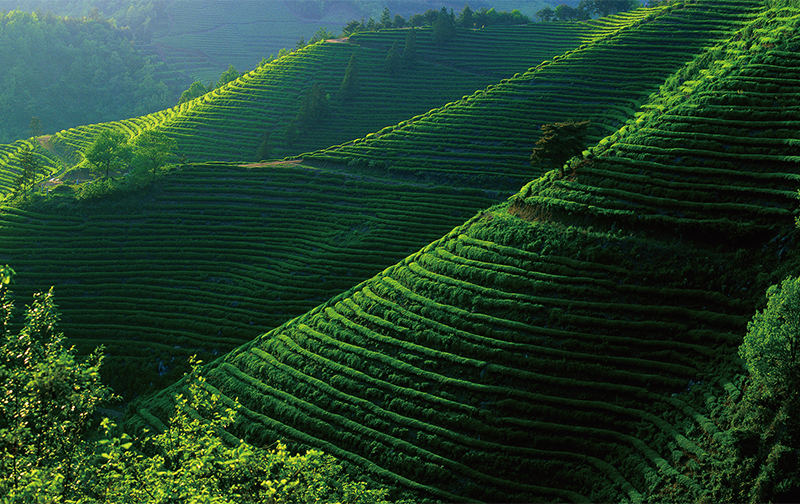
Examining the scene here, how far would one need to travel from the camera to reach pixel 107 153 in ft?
230

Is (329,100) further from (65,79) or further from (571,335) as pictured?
(65,79)

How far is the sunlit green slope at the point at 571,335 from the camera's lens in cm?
2636

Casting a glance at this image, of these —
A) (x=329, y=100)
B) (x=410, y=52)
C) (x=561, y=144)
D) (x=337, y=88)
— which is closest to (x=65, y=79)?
(x=337, y=88)

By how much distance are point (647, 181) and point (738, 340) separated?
1369 cm

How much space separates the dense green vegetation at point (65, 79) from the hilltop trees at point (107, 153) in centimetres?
10390

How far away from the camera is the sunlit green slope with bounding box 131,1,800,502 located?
86.5 ft

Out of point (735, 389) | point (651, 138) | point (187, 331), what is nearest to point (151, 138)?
point (187, 331)

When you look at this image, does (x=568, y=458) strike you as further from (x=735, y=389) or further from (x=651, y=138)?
(x=651, y=138)

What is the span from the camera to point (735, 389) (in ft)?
82.0

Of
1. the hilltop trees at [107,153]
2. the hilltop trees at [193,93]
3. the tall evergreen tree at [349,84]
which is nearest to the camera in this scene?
the hilltop trees at [107,153]

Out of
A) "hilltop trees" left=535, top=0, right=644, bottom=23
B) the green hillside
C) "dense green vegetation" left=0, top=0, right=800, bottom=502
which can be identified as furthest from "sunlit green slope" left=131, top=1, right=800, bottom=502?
"hilltop trees" left=535, top=0, right=644, bottom=23

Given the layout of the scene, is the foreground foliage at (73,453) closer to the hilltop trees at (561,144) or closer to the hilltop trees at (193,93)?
the hilltop trees at (561,144)

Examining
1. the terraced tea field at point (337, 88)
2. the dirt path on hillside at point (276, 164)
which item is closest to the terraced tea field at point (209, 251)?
the dirt path on hillside at point (276, 164)

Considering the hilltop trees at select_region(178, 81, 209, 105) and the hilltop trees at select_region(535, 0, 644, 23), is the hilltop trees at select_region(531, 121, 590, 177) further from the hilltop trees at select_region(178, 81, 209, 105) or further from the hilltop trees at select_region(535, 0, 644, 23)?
the hilltop trees at select_region(178, 81, 209, 105)
